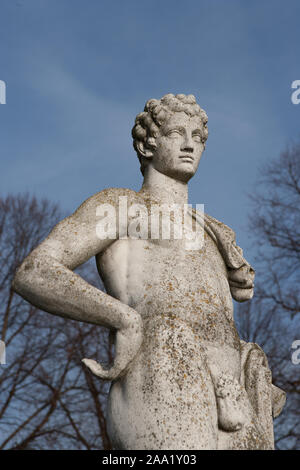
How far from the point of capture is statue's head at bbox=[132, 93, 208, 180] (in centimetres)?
498

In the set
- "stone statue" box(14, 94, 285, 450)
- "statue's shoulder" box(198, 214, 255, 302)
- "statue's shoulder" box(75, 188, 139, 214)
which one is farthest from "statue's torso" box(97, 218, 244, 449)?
"statue's shoulder" box(75, 188, 139, 214)

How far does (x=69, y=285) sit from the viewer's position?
4211mm

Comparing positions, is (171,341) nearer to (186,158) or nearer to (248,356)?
(248,356)

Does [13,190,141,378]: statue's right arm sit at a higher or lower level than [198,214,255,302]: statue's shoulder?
lower

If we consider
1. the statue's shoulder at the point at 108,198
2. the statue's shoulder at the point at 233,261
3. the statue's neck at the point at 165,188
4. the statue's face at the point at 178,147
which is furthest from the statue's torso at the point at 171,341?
the statue's face at the point at 178,147

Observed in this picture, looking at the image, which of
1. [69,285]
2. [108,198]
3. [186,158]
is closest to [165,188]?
[186,158]

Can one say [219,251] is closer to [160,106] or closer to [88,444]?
[160,106]

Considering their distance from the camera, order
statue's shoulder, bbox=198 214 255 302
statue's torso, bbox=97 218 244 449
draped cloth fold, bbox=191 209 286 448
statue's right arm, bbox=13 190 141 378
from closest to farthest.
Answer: statue's torso, bbox=97 218 244 449 < statue's right arm, bbox=13 190 141 378 < draped cloth fold, bbox=191 209 286 448 < statue's shoulder, bbox=198 214 255 302

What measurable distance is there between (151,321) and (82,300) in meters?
0.41

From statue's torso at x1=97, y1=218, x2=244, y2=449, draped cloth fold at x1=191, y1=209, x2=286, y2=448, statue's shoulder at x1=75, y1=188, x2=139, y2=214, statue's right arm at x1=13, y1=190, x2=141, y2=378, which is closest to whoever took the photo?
statue's torso at x1=97, y1=218, x2=244, y2=449

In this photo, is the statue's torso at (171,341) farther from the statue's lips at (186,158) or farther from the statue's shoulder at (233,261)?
the statue's lips at (186,158)

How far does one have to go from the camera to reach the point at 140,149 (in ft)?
17.0

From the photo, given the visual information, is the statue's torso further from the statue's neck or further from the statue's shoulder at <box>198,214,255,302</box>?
the statue's neck
